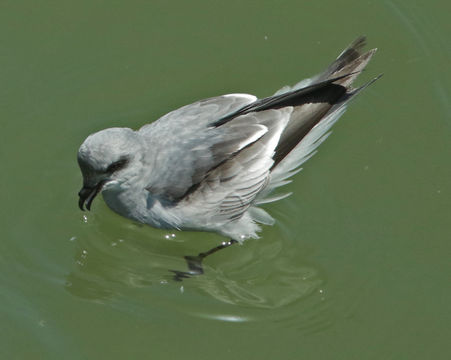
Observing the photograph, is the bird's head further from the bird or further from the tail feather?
the tail feather

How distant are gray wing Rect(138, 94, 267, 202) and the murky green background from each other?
2.96 feet

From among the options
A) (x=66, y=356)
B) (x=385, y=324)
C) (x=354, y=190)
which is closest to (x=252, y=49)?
(x=354, y=190)

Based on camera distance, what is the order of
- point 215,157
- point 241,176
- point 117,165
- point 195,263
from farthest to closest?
point 195,263 → point 241,176 → point 215,157 → point 117,165

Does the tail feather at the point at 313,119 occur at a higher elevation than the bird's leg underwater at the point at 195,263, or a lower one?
higher

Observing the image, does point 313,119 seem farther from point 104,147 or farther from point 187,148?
point 104,147

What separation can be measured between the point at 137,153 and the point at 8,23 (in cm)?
332

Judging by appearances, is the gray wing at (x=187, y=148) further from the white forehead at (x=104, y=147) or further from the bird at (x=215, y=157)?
the white forehead at (x=104, y=147)

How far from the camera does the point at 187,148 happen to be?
7738mm

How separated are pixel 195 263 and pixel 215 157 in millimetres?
1251

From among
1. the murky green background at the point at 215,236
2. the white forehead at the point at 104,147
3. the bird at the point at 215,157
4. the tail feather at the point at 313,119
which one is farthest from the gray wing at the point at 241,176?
the white forehead at the point at 104,147

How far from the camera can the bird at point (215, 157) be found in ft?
25.2

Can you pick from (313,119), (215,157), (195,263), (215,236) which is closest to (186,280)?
(195,263)


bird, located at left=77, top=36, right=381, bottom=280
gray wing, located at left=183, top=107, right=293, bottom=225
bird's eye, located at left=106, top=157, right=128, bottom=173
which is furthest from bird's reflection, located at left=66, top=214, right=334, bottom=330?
bird's eye, located at left=106, top=157, right=128, bottom=173

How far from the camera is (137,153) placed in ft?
25.0
